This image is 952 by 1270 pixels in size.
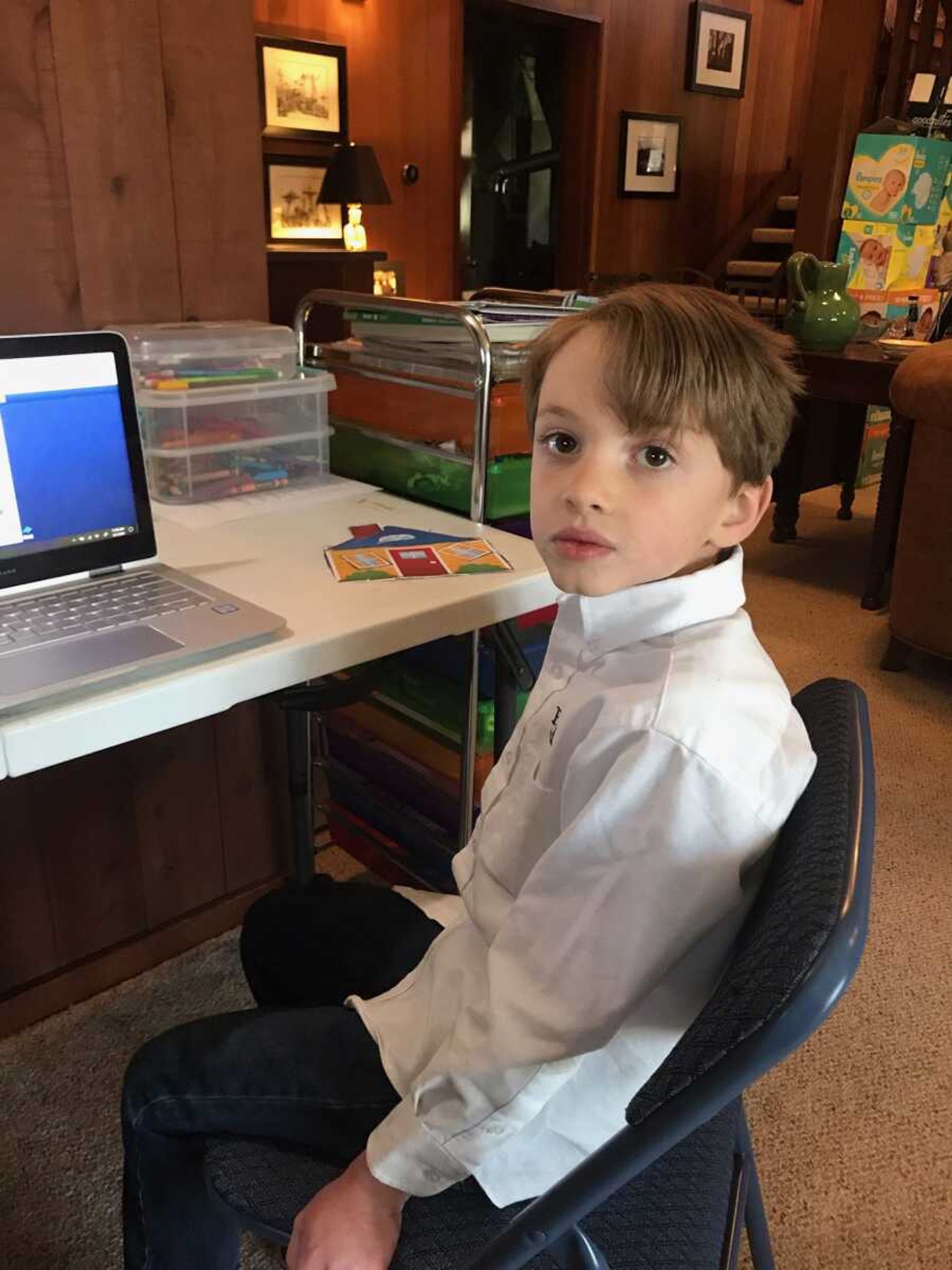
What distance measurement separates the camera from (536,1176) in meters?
0.74

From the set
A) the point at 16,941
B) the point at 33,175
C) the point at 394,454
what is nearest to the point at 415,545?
the point at 394,454

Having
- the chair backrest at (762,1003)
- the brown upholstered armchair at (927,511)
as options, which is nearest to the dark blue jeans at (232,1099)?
the chair backrest at (762,1003)

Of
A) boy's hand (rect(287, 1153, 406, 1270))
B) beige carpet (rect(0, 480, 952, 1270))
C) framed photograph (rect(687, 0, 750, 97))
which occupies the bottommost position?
beige carpet (rect(0, 480, 952, 1270))

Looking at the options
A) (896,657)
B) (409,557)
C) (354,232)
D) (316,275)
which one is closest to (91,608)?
(409,557)

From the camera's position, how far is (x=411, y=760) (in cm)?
185

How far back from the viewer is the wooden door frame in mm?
5141

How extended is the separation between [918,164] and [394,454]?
11.1 ft

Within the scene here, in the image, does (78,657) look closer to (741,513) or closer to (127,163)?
(741,513)

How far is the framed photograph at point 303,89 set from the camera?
447 cm

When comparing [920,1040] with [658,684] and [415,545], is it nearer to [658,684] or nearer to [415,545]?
[415,545]

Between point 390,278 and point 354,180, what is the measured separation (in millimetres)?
671

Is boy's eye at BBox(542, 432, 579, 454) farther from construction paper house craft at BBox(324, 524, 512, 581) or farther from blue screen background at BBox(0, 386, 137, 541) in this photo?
blue screen background at BBox(0, 386, 137, 541)

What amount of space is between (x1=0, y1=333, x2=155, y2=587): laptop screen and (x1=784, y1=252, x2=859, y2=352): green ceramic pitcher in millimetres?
2844

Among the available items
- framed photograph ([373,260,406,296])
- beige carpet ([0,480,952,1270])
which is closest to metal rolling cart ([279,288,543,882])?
beige carpet ([0,480,952,1270])
